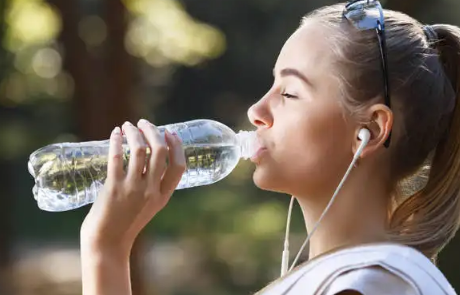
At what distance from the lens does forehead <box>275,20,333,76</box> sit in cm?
126

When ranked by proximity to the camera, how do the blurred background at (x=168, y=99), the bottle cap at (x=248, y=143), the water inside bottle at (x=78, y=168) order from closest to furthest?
1. the bottle cap at (x=248, y=143)
2. the water inside bottle at (x=78, y=168)
3. the blurred background at (x=168, y=99)

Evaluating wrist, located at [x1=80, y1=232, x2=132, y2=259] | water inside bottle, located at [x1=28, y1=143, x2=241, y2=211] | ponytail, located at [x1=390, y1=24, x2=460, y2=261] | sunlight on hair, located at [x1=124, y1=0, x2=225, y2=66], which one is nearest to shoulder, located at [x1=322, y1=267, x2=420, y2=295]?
ponytail, located at [x1=390, y1=24, x2=460, y2=261]

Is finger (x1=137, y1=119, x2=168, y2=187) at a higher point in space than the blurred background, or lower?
higher

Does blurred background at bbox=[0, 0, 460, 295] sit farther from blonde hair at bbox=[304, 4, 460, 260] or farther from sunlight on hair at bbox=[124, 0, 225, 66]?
blonde hair at bbox=[304, 4, 460, 260]

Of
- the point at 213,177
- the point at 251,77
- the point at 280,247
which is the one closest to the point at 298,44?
the point at 213,177

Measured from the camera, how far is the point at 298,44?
129 cm

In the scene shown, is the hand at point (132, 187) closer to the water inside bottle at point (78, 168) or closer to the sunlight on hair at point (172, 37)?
the water inside bottle at point (78, 168)

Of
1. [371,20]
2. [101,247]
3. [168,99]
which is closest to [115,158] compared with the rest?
[101,247]

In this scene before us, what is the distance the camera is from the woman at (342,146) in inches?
47.7

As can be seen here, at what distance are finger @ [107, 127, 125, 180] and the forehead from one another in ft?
0.98

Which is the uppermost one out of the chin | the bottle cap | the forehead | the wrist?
the forehead

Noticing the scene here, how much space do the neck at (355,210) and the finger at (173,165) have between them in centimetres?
20

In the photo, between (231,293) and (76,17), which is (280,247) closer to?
(231,293)

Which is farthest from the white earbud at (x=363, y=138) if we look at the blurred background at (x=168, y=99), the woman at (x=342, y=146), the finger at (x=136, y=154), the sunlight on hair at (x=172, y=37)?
the sunlight on hair at (x=172, y=37)
